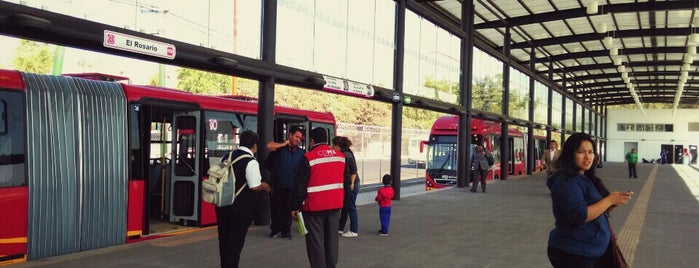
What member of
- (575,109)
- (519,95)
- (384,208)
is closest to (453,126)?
(519,95)

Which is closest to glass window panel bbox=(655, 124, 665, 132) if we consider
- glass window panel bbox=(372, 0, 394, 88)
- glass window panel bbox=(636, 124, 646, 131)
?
glass window panel bbox=(636, 124, 646, 131)

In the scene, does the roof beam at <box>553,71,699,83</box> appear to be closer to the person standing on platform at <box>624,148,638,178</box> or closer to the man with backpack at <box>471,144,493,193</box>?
the person standing on platform at <box>624,148,638,178</box>

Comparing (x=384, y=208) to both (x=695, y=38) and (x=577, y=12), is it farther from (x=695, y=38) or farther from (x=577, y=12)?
(x=695, y=38)

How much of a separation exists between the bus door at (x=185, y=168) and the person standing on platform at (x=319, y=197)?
3.72m

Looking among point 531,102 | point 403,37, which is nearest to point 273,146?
point 403,37

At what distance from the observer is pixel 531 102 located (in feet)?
87.9

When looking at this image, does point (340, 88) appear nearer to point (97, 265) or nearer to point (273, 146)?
point (273, 146)

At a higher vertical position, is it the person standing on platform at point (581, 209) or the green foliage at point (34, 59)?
the green foliage at point (34, 59)

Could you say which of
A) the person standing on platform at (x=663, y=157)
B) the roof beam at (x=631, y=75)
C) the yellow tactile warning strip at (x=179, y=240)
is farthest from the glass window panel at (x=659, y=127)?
the yellow tactile warning strip at (x=179, y=240)

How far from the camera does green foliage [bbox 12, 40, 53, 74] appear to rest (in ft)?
56.0

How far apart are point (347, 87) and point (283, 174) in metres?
4.10

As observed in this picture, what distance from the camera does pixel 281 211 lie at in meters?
7.62

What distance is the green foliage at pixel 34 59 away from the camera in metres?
17.1

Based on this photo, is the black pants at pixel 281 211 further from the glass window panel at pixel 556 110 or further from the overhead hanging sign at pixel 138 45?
the glass window panel at pixel 556 110
